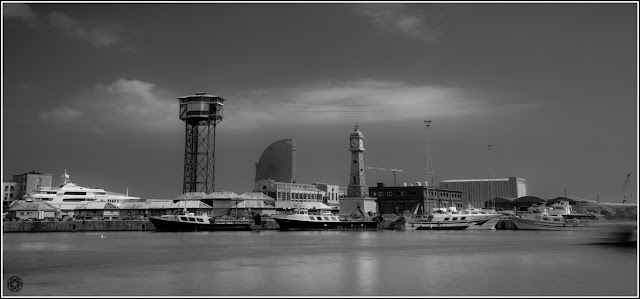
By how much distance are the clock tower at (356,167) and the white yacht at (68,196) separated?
4993 cm

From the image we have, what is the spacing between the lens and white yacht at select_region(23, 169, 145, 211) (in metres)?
124

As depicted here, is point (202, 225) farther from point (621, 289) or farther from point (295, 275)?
point (621, 289)

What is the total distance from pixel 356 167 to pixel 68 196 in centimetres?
6428

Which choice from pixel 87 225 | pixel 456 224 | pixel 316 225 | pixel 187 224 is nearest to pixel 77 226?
pixel 87 225

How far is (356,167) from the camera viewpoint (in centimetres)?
12175

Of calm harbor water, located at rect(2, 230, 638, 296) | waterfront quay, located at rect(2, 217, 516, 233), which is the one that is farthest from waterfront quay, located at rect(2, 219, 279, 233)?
calm harbor water, located at rect(2, 230, 638, 296)

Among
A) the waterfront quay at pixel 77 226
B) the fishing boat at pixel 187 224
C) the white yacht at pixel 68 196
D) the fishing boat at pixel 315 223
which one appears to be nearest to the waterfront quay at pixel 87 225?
the waterfront quay at pixel 77 226

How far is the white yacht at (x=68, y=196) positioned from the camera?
124312 millimetres

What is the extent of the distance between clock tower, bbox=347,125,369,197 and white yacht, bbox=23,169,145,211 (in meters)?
49.9

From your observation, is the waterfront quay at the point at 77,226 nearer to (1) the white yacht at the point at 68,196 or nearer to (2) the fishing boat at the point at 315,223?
(2) the fishing boat at the point at 315,223

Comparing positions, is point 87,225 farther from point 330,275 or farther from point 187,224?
point 330,275

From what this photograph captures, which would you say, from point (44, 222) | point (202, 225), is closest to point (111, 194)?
point (44, 222)

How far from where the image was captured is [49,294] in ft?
57.0

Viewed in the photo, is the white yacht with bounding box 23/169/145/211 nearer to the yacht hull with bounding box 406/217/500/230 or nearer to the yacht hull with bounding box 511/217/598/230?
the yacht hull with bounding box 406/217/500/230
